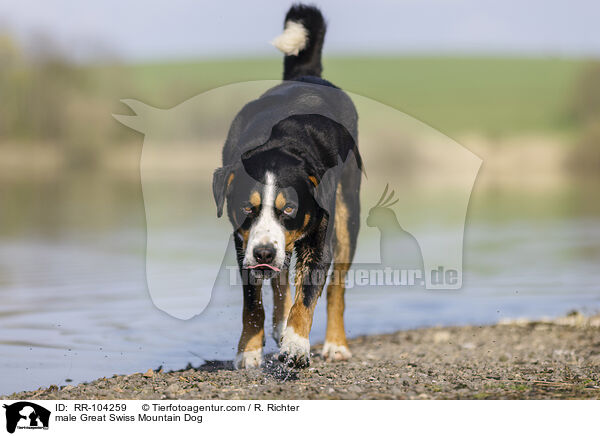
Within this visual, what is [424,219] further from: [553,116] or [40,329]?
[553,116]

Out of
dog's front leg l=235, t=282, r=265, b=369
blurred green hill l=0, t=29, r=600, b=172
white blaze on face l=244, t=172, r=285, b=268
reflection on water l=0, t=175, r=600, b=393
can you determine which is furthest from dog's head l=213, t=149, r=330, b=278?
blurred green hill l=0, t=29, r=600, b=172

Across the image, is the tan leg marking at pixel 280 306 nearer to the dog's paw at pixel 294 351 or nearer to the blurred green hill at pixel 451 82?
the dog's paw at pixel 294 351

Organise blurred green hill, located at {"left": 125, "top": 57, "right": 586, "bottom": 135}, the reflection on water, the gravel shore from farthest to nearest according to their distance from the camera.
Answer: blurred green hill, located at {"left": 125, "top": 57, "right": 586, "bottom": 135} < the reflection on water < the gravel shore

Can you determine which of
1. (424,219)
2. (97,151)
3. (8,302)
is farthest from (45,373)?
(97,151)

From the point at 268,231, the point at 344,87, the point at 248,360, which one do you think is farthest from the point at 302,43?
the point at 344,87

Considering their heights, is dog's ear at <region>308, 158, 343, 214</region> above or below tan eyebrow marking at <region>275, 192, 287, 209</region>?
above

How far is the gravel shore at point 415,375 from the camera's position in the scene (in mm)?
4484

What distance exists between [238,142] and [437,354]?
7.85 feet

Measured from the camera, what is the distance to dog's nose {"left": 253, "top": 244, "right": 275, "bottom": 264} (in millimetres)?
4824

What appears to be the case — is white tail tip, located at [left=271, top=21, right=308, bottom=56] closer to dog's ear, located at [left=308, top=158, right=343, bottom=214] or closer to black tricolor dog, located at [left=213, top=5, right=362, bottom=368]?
black tricolor dog, located at [left=213, top=5, right=362, bottom=368]

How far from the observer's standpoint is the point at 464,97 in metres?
47.3
